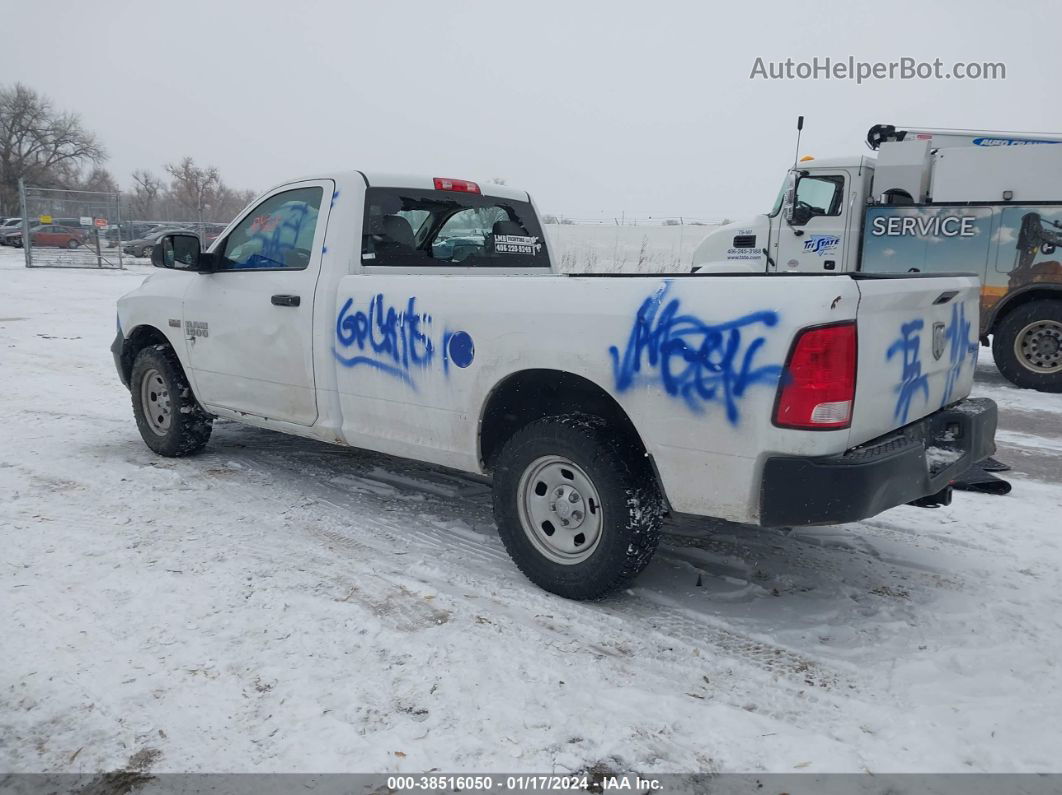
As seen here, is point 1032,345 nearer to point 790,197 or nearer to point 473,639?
point 790,197

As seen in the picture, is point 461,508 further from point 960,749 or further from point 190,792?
point 960,749

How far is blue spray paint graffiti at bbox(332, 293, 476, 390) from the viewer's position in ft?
12.6

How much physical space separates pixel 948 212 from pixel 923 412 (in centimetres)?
691

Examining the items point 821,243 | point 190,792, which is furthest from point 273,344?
point 821,243

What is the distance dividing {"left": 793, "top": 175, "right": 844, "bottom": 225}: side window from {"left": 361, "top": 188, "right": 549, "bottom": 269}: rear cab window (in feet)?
18.6

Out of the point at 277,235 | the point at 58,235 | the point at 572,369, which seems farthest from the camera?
the point at 58,235

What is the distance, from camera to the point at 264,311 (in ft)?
15.8

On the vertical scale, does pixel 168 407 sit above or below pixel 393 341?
below

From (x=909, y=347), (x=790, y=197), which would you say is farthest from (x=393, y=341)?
(x=790, y=197)

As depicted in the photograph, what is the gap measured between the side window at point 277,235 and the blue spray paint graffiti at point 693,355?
7.79ft

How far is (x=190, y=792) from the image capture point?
234 centimetres

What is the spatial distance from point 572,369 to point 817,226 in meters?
7.74

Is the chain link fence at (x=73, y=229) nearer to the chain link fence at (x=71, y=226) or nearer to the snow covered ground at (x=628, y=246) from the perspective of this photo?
the chain link fence at (x=71, y=226)

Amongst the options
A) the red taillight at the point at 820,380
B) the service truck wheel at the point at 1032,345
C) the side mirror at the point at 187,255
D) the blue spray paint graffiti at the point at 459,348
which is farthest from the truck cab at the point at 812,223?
the red taillight at the point at 820,380
